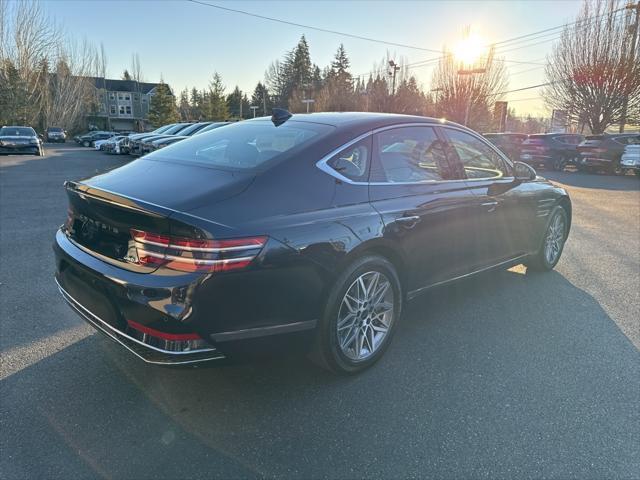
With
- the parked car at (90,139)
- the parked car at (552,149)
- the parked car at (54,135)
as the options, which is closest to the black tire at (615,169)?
the parked car at (552,149)

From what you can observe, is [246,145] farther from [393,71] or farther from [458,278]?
[393,71]

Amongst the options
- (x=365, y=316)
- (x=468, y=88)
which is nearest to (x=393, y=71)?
(x=468, y=88)

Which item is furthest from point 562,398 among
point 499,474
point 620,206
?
point 620,206

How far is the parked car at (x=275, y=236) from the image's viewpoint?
2.18 m

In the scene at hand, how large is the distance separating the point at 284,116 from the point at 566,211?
12.2 feet

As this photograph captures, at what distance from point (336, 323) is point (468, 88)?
33.6 m

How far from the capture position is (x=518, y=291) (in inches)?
181

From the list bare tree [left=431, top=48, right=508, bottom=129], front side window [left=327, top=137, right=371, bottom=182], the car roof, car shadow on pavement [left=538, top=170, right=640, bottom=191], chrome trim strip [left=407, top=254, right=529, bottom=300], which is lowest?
car shadow on pavement [left=538, top=170, right=640, bottom=191]

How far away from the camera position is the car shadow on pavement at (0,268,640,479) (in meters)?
2.18

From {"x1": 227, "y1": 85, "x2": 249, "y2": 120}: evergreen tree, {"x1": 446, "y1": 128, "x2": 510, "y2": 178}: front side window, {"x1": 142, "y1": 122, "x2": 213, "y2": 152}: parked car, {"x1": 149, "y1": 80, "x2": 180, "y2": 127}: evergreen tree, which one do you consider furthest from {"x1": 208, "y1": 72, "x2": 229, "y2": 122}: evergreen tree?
{"x1": 446, "y1": 128, "x2": 510, "y2": 178}: front side window

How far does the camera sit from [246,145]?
3080mm

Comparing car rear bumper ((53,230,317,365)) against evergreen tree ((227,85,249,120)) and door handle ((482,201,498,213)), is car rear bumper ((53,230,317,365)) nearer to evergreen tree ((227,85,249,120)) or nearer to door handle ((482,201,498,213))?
door handle ((482,201,498,213))

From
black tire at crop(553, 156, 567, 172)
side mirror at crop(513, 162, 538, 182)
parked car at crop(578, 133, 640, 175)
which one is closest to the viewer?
side mirror at crop(513, 162, 538, 182)

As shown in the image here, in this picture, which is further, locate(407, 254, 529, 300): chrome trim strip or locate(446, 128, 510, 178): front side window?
locate(446, 128, 510, 178): front side window
